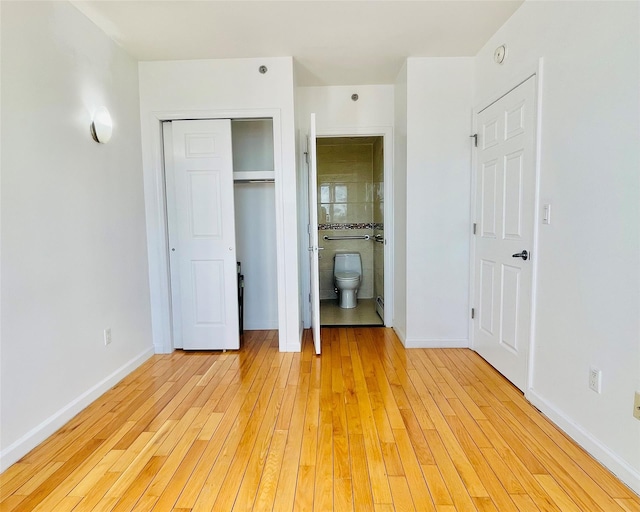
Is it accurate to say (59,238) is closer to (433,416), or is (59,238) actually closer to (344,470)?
(344,470)

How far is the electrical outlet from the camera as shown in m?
1.57

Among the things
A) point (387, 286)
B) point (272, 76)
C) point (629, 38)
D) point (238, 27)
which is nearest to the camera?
point (629, 38)

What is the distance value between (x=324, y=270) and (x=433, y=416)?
10.0 feet

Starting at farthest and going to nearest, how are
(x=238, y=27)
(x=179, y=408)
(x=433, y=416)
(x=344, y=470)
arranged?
(x=238, y=27)
(x=179, y=408)
(x=433, y=416)
(x=344, y=470)

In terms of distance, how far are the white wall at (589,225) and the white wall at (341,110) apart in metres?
1.44

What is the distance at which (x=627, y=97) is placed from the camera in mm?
1419

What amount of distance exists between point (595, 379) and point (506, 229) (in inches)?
42.5

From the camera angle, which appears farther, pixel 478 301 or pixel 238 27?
pixel 478 301

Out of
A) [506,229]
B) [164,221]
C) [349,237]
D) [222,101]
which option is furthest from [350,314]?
[222,101]

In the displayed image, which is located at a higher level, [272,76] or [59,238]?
[272,76]

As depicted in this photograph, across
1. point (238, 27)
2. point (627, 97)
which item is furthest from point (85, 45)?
point (627, 97)

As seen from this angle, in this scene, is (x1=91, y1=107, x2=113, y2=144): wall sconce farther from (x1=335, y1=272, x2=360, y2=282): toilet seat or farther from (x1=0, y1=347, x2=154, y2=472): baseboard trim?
(x1=335, y1=272, x2=360, y2=282): toilet seat

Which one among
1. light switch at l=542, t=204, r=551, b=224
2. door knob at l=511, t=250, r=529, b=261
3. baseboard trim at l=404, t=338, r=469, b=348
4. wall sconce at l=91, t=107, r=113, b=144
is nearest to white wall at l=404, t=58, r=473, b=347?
baseboard trim at l=404, t=338, r=469, b=348

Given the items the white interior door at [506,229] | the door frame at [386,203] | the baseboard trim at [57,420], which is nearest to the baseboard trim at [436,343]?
the white interior door at [506,229]
